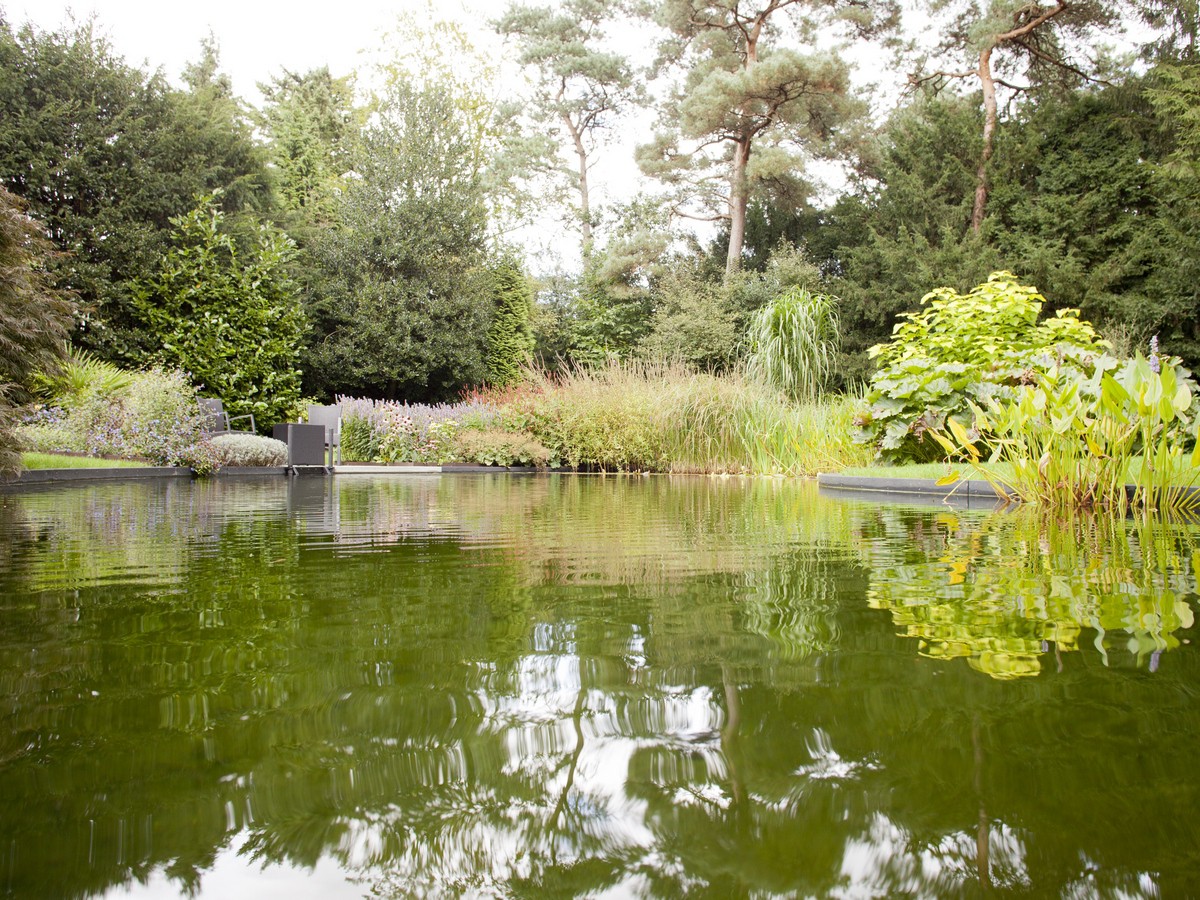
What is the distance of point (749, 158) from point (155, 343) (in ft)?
42.7

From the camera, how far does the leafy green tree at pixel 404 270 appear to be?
52.7ft

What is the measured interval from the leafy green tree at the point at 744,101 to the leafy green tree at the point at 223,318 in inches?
397

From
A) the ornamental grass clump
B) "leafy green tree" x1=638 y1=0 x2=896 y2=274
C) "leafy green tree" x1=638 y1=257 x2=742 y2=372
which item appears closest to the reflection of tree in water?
the ornamental grass clump

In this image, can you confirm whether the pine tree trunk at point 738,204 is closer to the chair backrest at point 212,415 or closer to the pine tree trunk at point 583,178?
the pine tree trunk at point 583,178

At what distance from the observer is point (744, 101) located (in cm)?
1780

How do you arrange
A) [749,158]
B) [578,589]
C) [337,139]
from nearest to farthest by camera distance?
1. [578,589]
2. [749,158]
3. [337,139]

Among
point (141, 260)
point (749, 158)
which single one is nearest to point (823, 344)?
point (749, 158)

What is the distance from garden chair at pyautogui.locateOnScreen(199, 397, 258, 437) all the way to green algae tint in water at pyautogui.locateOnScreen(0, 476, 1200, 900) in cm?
961

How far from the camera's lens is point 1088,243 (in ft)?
48.7

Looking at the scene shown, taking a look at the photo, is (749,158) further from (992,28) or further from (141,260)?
(141,260)

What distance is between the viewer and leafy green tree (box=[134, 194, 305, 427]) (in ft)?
44.2

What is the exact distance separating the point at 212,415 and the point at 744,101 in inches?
509

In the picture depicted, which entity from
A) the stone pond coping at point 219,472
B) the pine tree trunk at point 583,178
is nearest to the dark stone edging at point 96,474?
the stone pond coping at point 219,472

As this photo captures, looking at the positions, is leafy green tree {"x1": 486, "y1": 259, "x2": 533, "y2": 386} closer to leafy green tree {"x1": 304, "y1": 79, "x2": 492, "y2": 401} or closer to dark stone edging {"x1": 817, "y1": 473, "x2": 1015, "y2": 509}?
leafy green tree {"x1": 304, "y1": 79, "x2": 492, "y2": 401}
